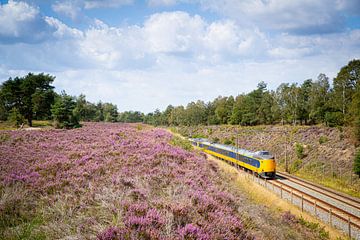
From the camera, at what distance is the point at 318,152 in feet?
116

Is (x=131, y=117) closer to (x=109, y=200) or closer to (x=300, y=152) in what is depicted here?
(x=300, y=152)

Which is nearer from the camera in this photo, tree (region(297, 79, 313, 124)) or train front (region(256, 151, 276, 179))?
train front (region(256, 151, 276, 179))

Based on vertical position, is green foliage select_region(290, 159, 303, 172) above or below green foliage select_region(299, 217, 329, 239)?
below

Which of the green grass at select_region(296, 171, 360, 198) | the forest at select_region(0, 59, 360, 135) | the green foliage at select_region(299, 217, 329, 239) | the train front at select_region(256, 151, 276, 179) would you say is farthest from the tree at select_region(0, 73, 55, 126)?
the green grass at select_region(296, 171, 360, 198)

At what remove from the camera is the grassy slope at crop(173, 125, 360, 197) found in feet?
90.8

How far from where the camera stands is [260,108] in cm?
6700

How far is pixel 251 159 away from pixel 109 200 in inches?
1088

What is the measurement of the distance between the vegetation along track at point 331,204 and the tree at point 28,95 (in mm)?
43803

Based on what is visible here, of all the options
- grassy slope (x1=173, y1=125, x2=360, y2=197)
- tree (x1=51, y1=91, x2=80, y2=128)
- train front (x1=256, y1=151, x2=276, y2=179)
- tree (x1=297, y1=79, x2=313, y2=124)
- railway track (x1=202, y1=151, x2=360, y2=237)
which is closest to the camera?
railway track (x1=202, y1=151, x2=360, y2=237)

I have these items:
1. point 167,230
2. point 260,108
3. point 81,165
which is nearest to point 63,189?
point 81,165

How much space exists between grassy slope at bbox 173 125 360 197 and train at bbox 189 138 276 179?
10.9 feet

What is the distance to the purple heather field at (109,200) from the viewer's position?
14.1 ft

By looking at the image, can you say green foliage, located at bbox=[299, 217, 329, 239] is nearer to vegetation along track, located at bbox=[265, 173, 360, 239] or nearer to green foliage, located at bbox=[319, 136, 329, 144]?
vegetation along track, located at bbox=[265, 173, 360, 239]

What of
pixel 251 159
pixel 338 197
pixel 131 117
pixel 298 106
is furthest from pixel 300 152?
pixel 131 117
